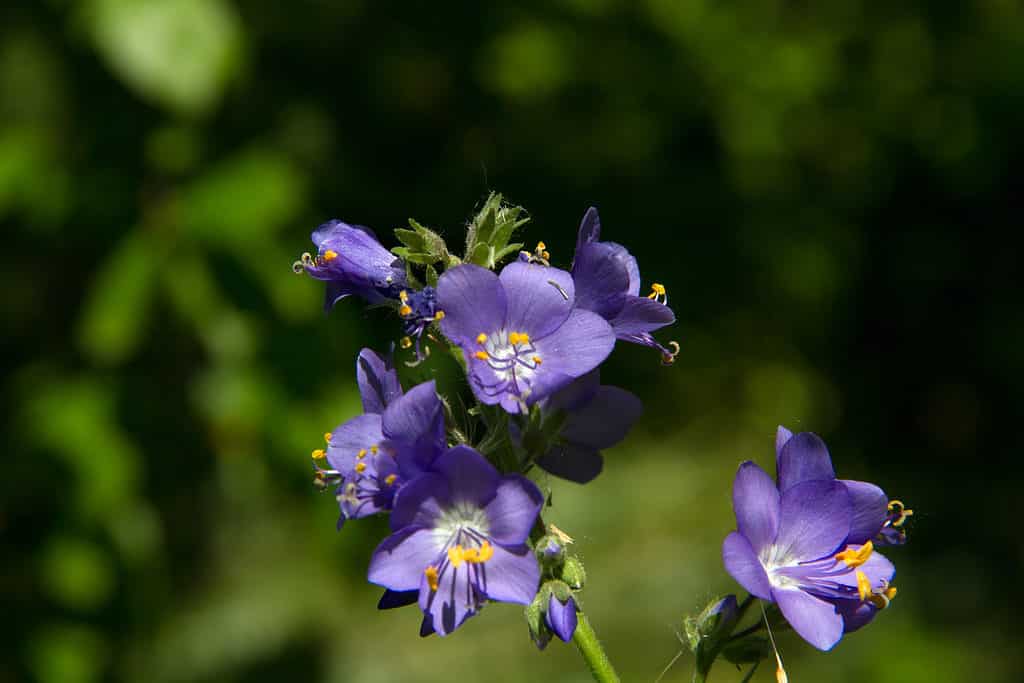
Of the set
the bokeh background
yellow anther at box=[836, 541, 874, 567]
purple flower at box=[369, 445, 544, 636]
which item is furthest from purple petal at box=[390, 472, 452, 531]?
the bokeh background

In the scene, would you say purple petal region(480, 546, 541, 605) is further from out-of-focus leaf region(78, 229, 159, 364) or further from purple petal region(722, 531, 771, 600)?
out-of-focus leaf region(78, 229, 159, 364)

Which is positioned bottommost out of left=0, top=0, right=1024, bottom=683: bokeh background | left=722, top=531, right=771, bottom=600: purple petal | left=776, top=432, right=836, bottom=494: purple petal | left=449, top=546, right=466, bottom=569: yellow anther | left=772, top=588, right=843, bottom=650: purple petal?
left=0, top=0, right=1024, bottom=683: bokeh background

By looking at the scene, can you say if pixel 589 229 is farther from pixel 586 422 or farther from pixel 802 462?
pixel 802 462

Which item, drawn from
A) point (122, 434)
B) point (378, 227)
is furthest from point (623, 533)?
point (122, 434)

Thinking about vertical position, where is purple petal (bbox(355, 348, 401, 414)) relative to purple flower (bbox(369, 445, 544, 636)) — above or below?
above

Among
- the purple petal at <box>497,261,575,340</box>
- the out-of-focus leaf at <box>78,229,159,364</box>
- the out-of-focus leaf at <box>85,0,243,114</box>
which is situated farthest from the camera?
the out-of-focus leaf at <box>78,229,159,364</box>

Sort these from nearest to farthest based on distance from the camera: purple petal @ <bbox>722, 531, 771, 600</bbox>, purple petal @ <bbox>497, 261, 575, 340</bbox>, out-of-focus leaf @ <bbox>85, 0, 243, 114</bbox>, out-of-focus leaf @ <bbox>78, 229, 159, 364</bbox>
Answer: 1. purple petal @ <bbox>722, 531, 771, 600</bbox>
2. purple petal @ <bbox>497, 261, 575, 340</bbox>
3. out-of-focus leaf @ <bbox>85, 0, 243, 114</bbox>
4. out-of-focus leaf @ <bbox>78, 229, 159, 364</bbox>

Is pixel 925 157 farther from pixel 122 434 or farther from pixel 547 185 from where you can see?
pixel 122 434

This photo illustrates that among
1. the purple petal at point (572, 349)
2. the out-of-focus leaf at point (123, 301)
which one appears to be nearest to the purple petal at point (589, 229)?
the purple petal at point (572, 349)
